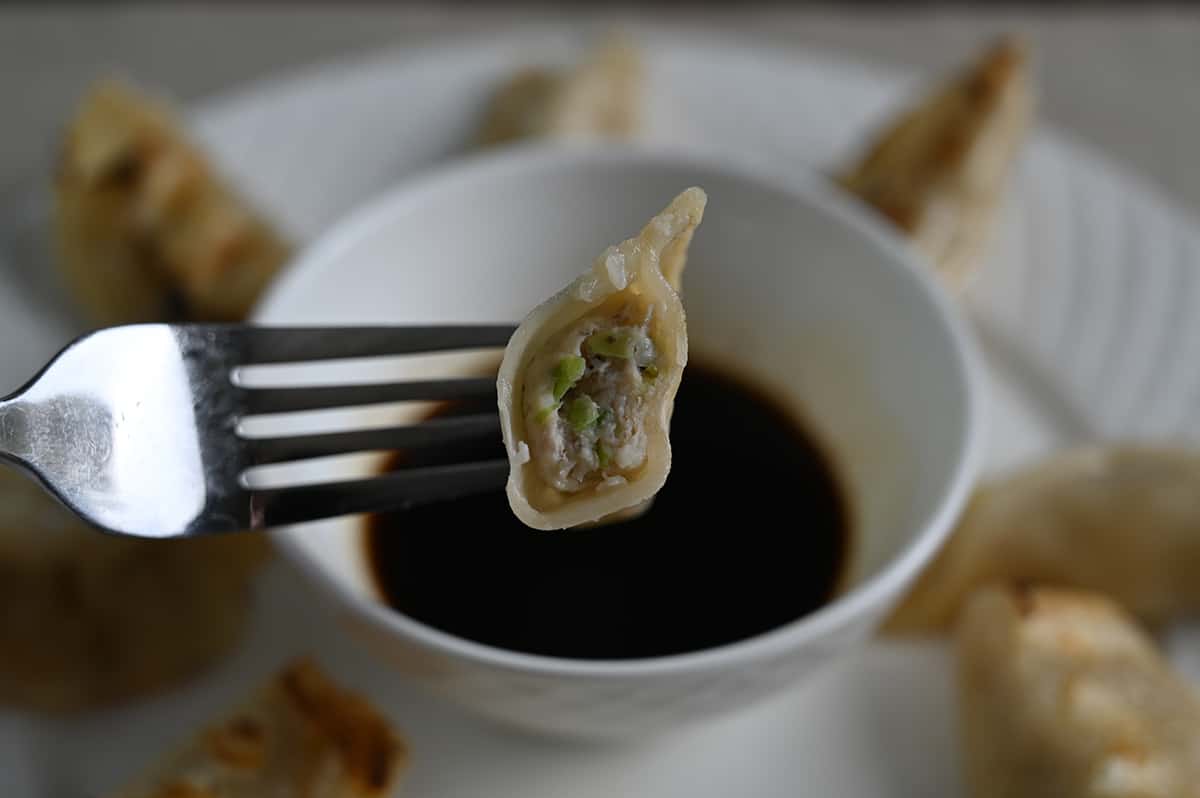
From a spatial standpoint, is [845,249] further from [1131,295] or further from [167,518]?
[167,518]

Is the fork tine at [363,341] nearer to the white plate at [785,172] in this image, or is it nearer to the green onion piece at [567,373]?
the green onion piece at [567,373]

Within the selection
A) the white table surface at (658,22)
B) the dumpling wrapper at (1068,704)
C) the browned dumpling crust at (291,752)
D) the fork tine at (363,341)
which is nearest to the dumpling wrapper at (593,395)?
the fork tine at (363,341)

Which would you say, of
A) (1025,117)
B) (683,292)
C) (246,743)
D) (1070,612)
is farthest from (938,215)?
(246,743)

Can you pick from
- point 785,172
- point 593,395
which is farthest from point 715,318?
point 593,395

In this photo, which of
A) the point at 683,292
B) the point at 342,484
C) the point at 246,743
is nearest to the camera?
the point at 342,484

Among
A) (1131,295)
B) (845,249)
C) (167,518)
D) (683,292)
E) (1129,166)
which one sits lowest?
(1129,166)

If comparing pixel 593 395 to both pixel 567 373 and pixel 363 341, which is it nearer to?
pixel 567 373
